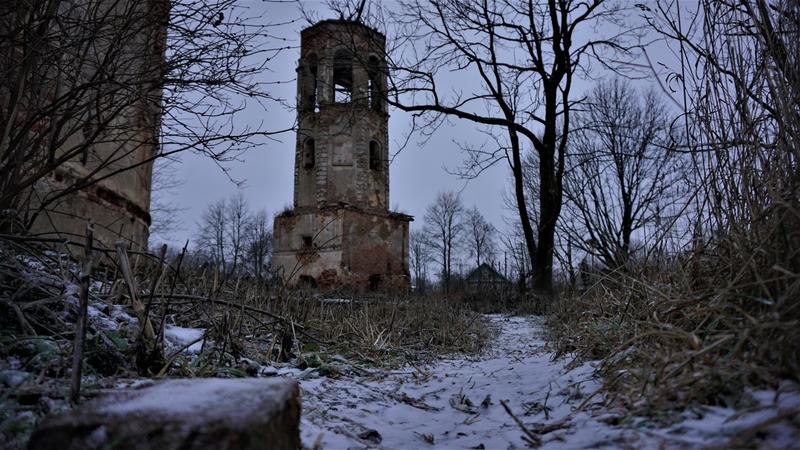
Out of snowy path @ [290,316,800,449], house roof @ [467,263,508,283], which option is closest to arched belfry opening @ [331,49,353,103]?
house roof @ [467,263,508,283]

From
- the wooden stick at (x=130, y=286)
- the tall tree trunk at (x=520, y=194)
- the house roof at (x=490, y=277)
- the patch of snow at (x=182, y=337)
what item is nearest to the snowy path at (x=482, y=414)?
the patch of snow at (x=182, y=337)

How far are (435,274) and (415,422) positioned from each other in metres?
41.6

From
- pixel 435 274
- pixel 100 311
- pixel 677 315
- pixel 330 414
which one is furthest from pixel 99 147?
pixel 435 274

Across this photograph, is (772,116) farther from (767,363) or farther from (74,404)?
(74,404)

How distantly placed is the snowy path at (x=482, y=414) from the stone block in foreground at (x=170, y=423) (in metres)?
0.54

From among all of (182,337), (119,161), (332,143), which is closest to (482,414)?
(182,337)

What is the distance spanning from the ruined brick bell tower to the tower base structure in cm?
4

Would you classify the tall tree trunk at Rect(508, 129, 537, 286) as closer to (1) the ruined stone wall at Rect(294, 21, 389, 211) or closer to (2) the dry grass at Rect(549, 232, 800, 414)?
(1) the ruined stone wall at Rect(294, 21, 389, 211)

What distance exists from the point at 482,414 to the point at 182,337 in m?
1.99

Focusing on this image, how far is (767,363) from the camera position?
1486 millimetres

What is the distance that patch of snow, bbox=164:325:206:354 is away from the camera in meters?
3.00

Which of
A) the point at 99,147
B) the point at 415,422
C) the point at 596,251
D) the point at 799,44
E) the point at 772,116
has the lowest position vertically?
the point at 415,422

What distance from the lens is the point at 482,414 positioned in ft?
8.04

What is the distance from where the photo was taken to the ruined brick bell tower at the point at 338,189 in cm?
1823
